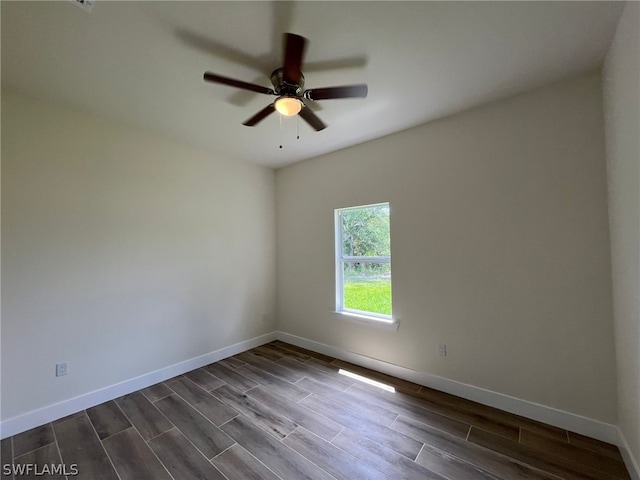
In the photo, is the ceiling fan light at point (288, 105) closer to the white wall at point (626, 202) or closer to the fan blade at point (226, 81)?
the fan blade at point (226, 81)

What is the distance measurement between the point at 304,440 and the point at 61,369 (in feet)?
7.09

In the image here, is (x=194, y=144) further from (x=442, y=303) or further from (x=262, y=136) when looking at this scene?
(x=442, y=303)

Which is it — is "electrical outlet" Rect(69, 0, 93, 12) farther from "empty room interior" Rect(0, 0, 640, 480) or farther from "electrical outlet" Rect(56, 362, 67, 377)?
"electrical outlet" Rect(56, 362, 67, 377)

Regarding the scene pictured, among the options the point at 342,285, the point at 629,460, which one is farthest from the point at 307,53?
the point at 629,460

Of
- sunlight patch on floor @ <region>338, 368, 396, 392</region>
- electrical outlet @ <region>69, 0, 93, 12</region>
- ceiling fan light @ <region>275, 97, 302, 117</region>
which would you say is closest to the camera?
electrical outlet @ <region>69, 0, 93, 12</region>

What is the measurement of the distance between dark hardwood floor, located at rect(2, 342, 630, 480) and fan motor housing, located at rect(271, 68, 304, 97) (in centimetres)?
247

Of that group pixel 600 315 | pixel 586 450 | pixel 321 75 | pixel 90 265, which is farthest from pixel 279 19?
pixel 586 450

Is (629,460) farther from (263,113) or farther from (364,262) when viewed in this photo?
(263,113)

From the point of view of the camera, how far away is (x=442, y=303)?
2547mm

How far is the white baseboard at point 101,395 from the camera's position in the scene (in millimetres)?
1995

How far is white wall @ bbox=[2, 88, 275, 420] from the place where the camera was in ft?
6.75

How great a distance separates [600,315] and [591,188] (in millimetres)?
923

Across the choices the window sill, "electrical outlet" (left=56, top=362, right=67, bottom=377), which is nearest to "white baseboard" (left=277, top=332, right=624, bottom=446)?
the window sill

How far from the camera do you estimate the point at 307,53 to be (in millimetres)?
1696
